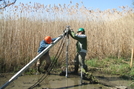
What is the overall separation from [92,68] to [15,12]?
3.50 metres

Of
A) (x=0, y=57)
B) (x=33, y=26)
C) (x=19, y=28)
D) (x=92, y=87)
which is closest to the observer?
(x=92, y=87)

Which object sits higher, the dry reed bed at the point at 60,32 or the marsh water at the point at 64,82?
the dry reed bed at the point at 60,32

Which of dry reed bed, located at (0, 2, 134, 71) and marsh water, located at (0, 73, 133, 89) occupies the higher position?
dry reed bed, located at (0, 2, 134, 71)

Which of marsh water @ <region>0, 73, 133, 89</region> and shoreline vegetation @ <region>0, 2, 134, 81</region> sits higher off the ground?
shoreline vegetation @ <region>0, 2, 134, 81</region>

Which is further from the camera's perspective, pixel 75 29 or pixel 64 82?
pixel 75 29

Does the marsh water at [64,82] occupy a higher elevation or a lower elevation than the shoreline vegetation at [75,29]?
lower

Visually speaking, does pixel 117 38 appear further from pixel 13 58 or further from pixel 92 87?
pixel 13 58

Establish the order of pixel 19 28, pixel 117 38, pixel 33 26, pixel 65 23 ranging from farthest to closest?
pixel 117 38
pixel 65 23
pixel 33 26
pixel 19 28

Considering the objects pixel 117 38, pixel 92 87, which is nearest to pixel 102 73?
pixel 92 87

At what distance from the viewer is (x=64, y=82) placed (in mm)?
4031

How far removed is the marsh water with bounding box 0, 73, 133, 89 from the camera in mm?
3689

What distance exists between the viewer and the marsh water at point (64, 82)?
3.69 meters

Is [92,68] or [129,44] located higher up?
[129,44]

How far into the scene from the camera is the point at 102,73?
5.07 metres
